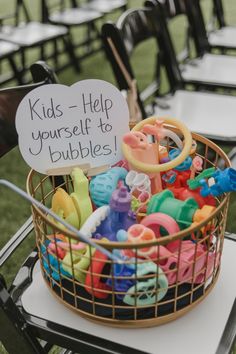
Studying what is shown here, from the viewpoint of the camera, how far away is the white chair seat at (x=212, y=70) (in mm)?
1795

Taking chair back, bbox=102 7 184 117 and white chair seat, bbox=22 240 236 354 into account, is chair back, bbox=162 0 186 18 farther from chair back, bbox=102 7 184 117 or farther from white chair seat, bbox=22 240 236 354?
white chair seat, bbox=22 240 236 354

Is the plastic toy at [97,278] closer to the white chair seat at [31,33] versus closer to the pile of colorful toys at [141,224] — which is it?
the pile of colorful toys at [141,224]

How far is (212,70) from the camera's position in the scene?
6.23 ft

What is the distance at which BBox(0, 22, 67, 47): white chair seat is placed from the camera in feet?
8.77

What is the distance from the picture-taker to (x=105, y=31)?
54.7 inches

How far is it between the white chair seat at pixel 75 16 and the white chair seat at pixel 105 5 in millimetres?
79

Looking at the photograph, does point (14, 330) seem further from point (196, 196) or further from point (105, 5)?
point (105, 5)

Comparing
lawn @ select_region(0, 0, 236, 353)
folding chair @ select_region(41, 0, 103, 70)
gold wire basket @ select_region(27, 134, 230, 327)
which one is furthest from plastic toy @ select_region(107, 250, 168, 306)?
folding chair @ select_region(41, 0, 103, 70)

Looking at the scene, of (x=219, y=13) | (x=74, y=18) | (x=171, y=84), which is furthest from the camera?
(x=74, y=18)

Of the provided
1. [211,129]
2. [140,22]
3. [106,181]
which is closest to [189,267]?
[106,181]

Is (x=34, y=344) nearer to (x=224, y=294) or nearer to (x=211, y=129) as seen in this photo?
(x=224, y=294)

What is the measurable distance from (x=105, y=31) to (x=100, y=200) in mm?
819

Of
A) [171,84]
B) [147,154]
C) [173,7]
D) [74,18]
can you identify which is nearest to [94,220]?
[147,154]

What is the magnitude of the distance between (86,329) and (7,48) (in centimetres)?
213
